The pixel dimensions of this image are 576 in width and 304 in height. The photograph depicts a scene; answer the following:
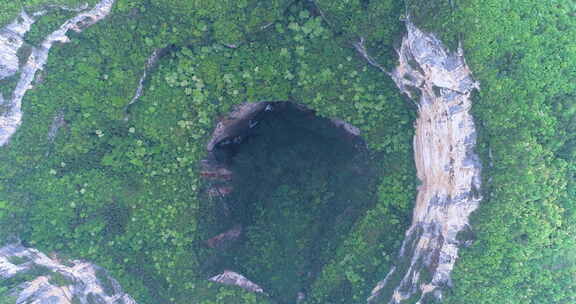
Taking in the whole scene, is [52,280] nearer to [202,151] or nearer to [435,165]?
[202,151]

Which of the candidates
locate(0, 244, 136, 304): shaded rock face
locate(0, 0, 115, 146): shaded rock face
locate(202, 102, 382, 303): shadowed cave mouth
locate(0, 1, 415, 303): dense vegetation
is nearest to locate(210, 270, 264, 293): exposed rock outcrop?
locate(202, 102, 382, 303): shadowed cave mouth

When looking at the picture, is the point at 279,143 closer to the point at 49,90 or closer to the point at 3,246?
the point at 49,90

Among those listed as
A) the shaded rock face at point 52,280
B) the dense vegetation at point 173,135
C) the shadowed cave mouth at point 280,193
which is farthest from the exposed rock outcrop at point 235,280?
the shaded rock face at point 52,280

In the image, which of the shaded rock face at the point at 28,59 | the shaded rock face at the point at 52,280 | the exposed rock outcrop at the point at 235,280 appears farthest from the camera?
the exposed rock outcrop at the point at 235,280

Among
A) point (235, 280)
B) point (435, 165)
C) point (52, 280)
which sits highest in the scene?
point (435, 165)

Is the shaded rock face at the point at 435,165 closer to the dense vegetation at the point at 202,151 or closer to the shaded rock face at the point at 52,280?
the dense vegetation at the point at 202,151

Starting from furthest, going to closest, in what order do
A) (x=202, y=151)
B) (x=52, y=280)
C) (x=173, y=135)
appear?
1. (x=202, y=151)
2. (x=173, y=135)
3. (x=52, y=280)

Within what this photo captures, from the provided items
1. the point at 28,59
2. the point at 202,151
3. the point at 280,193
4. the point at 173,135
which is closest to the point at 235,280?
the point at 280,193

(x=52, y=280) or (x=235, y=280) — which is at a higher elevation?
(x=235, y=280)
